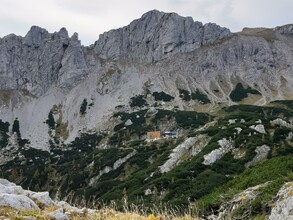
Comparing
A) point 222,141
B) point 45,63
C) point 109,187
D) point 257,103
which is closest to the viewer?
point 222,141

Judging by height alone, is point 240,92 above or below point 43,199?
above

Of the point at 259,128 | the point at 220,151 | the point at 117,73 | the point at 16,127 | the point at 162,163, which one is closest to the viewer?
the point at 220,151

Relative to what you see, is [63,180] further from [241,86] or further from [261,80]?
[261,80]

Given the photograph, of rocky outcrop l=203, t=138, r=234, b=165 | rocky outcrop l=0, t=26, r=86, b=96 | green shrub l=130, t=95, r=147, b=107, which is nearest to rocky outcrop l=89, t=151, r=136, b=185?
rocky outcrop l=203, t=138, r=234, b=165

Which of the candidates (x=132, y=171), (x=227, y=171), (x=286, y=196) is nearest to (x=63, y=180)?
(x=132, y=171)

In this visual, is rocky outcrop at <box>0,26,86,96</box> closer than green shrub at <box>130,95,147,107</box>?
No

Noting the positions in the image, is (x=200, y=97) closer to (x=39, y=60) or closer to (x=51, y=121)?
(x=51, y=121)

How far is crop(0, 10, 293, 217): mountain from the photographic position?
61844mm

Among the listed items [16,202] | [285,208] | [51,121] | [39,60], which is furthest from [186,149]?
[39,60]

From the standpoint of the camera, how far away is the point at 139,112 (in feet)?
482

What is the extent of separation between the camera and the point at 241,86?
566ft

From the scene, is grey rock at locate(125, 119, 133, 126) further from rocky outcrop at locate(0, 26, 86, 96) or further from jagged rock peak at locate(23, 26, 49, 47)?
jagged rock peak at locate(23, 26, 49, 47)

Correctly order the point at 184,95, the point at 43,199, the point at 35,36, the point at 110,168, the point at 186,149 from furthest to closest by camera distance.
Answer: the point at 35,36 → the point at 184,95 → the point at 110,168 → the point at 186,149 → the point at 43,199

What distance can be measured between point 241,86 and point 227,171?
126 metres
